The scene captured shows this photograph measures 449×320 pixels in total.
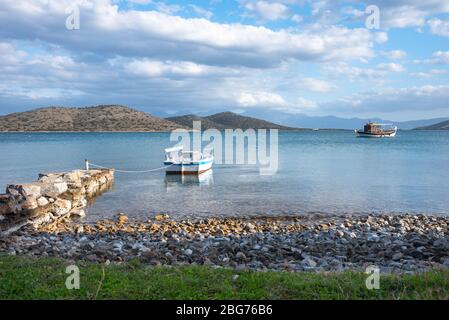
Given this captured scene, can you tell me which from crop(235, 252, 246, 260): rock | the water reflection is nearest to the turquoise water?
the water reflection

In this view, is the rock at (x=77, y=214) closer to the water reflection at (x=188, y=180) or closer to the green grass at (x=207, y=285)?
the water reflection at (x=188, y=180)

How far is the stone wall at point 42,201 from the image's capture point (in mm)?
17547

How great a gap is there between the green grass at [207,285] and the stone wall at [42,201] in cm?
938

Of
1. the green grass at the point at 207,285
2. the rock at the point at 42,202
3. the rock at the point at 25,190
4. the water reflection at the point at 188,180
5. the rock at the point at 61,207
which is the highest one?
the rock at the point at 25,190

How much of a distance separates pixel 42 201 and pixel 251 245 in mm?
11673


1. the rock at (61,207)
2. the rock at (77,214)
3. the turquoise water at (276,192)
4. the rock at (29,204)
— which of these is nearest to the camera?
the rock at (29,204)

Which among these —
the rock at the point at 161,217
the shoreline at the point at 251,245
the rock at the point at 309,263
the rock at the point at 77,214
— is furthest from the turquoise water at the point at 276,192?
the rock at the point at 309,263

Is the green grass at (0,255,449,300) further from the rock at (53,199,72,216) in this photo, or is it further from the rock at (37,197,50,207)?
the rock at (53,199,72,216)

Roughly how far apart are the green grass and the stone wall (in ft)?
30.8

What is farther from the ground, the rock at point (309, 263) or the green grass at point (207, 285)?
the green grass at point (207, 285)

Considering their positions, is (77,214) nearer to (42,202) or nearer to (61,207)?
(61,207)

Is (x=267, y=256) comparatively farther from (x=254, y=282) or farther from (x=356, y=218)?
(x=356, y=218)
